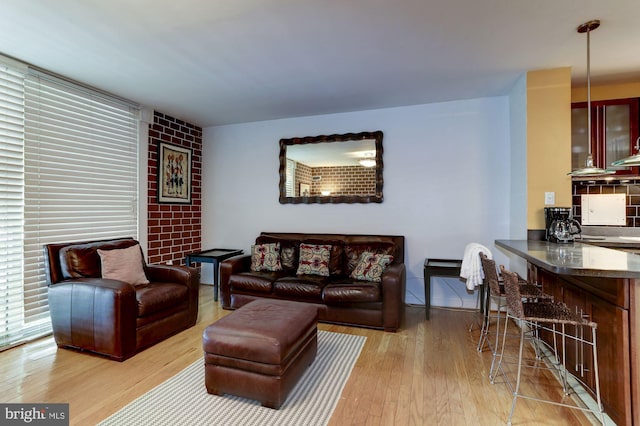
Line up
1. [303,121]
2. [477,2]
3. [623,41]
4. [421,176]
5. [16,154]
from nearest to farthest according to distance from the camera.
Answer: [477,2], [623,41], [16,154], [421,176], [303,121]

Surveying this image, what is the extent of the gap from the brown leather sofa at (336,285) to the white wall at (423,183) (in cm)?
32

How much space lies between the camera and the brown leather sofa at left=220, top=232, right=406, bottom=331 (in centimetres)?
306

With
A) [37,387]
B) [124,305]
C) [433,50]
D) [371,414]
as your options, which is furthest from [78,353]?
[433,50]

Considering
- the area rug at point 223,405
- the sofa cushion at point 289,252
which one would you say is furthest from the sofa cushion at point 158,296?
the sofa cushion at point 289,252

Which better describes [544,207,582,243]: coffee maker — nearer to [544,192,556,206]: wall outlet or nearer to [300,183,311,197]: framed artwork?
[544,192,556,206]: wall outlet

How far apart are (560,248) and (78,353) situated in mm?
4051

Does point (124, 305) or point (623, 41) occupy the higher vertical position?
point (623, 41)

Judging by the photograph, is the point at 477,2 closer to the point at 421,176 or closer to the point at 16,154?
the point at 421,176

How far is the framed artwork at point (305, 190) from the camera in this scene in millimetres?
4352

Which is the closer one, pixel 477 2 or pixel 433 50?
pixel 477 2

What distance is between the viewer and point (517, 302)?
184 cm

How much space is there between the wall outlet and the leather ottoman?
258cm

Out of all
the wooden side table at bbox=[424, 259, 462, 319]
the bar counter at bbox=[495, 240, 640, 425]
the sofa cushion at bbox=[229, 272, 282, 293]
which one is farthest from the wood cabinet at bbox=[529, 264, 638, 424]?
the sofa cushion at bbox=[229, 272, 282, 293]

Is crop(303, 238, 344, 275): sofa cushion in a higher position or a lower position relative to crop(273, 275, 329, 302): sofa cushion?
higher
